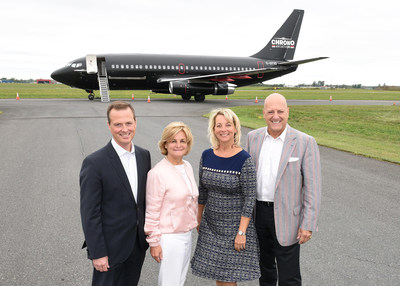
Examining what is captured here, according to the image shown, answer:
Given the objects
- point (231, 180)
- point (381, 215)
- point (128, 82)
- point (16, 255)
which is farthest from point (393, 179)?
point (128, 82)

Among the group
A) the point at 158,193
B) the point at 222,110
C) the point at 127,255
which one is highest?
the point at 222,110

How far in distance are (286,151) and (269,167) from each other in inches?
9.4

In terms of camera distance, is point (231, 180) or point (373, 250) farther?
point (373, 250)

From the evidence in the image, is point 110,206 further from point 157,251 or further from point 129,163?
point 157,251

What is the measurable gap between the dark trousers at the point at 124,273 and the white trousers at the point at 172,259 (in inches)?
11.8

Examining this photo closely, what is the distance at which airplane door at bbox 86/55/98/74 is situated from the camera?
2425 centimetres

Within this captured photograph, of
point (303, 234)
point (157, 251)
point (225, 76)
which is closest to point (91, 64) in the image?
point (225, 76)

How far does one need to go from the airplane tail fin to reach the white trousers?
32.1m

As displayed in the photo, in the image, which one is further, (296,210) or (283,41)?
(283,41)

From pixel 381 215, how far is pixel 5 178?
8037 millimetres

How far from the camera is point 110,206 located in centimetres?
255

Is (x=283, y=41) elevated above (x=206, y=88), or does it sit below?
above

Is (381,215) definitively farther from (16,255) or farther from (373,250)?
(16,255)

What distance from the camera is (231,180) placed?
2.73m
